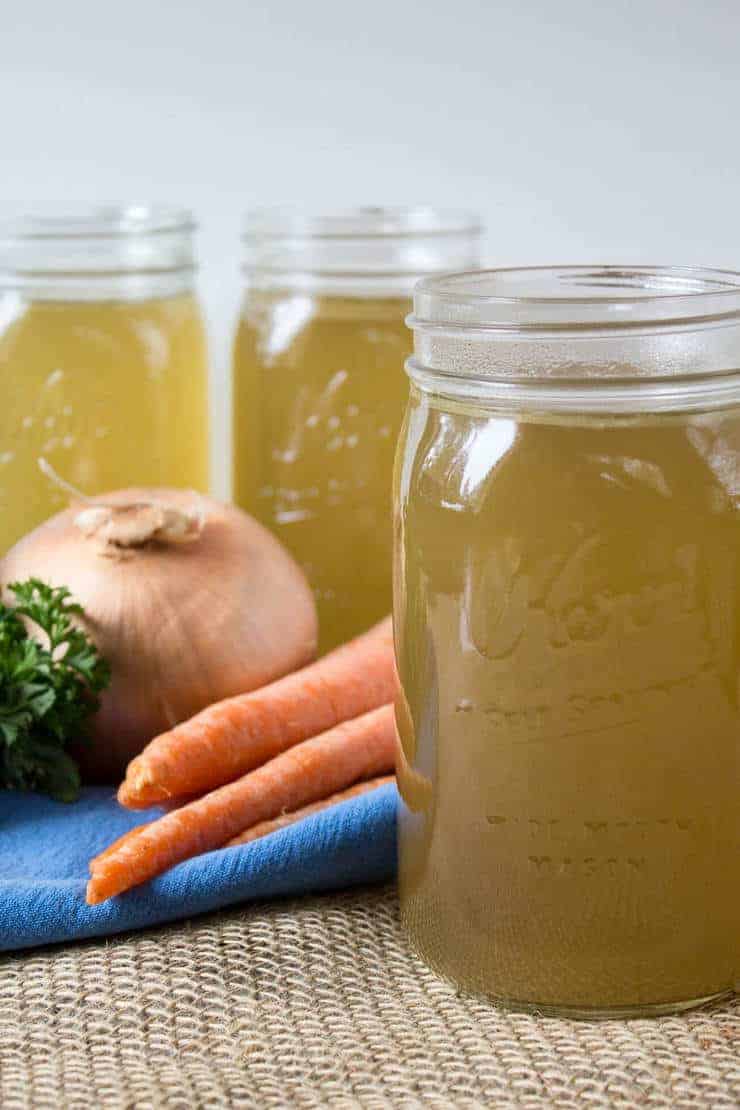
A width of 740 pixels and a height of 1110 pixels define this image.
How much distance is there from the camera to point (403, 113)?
5.53 ft

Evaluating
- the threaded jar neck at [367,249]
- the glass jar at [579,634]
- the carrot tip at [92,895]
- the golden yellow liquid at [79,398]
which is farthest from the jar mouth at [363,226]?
the carrot tip at [92,895]

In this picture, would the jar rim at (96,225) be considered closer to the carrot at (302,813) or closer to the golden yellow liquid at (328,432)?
the golden yellow liquid at (328,432)

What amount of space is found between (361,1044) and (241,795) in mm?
311

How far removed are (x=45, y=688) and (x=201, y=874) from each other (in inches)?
10.2

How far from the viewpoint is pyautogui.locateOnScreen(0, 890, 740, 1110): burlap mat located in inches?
33.3

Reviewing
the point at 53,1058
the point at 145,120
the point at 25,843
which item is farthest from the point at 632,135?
the point at 53,1058

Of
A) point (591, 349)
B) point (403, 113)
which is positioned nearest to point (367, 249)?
point (403, 113)

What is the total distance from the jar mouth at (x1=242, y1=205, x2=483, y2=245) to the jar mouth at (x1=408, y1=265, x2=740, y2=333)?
0.51 m

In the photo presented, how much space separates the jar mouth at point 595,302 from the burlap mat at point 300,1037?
427 mm

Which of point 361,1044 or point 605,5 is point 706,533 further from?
point 605,5

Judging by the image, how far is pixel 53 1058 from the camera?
0.89 metres

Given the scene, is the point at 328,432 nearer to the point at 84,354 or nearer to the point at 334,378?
the point at 334,378

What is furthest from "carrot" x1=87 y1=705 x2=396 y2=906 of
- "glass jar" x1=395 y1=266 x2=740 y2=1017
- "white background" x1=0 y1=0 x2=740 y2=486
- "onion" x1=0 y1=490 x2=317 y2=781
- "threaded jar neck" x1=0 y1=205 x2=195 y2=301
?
"white background" x1=0 y1=0 x2=740 y2=486

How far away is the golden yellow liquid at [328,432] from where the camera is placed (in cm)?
147
